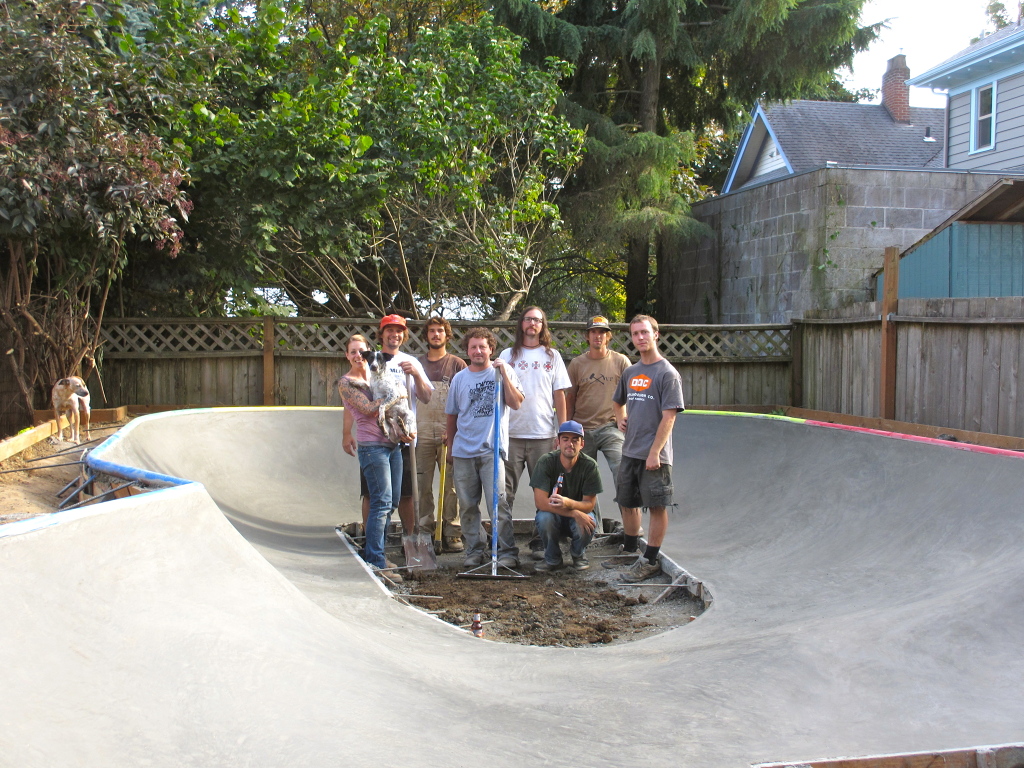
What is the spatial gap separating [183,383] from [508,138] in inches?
215

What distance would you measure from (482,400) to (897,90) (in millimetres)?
21821

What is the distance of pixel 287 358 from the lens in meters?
10.8

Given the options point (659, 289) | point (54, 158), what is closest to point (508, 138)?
point (659, 289)

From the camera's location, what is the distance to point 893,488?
5266mm

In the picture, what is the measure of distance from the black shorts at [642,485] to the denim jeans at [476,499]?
2.51 ft

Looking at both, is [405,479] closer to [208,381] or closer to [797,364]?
[208,381]

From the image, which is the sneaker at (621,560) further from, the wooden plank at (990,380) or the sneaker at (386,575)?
the wooden plank at (990,380)

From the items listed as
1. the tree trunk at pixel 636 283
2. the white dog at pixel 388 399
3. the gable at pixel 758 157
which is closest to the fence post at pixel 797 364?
the tree trunk at pixel 636 283

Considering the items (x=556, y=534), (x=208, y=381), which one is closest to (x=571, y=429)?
(x=556, y=534)

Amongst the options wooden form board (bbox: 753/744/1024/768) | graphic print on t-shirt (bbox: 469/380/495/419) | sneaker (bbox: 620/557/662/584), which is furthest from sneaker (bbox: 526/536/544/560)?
wooden form board (bbox: 753/744/1024/768)

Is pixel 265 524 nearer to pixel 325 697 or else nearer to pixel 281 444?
pixel 281 444

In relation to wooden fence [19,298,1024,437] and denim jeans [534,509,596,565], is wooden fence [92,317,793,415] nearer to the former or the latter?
wooden fence [19,298,1024,437]

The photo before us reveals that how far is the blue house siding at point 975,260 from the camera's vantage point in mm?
10656

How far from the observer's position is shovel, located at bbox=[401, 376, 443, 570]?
18.3 feet
